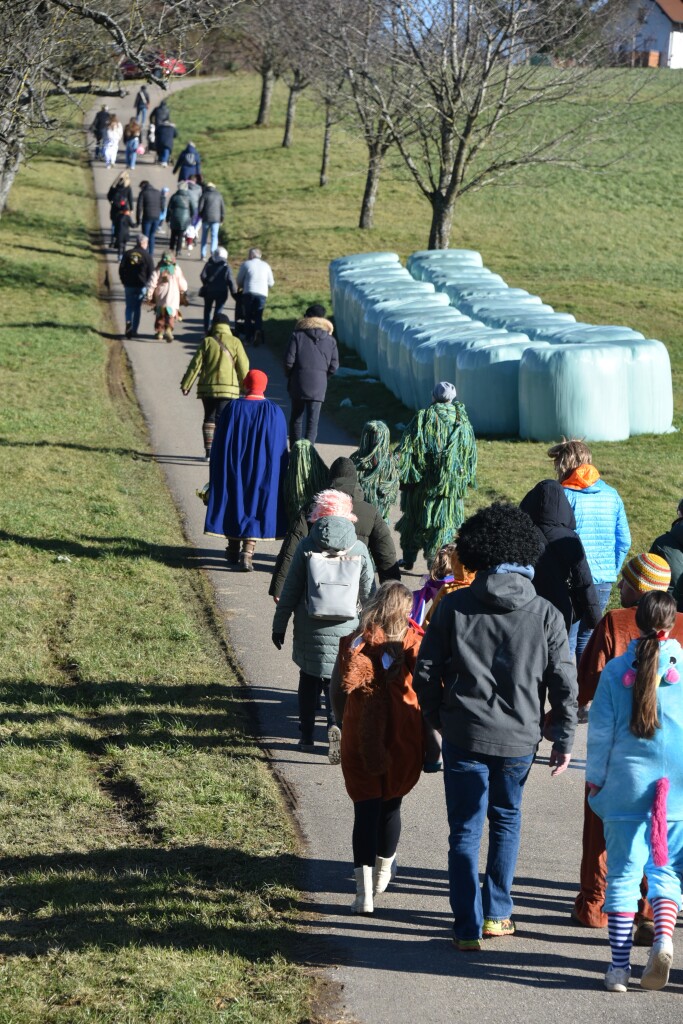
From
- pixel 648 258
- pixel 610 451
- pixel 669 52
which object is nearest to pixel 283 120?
pixel 648 258

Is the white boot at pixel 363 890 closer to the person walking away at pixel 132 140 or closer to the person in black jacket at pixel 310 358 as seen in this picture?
the person in black jacket at pixel 310 358

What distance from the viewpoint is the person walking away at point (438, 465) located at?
10219 millimetres

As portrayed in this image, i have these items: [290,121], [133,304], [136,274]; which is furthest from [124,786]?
[290,121]

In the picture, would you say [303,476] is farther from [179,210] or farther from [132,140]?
[132,140]

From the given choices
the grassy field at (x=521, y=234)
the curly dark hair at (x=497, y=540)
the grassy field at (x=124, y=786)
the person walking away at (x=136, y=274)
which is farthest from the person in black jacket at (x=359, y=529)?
the person walking away at (x=136, y=274)

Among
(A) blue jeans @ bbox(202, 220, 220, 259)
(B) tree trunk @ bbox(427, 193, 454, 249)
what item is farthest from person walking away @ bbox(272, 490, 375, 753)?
(A) blue jeans @ bbox(202, 220, 220, 259)

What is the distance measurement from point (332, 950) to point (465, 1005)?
691 millimetres

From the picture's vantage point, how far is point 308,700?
7633 millimetres

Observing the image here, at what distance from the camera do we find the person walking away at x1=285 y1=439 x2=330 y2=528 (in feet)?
32.3

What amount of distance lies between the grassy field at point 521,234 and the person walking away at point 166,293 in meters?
2.05

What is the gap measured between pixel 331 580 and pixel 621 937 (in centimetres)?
267

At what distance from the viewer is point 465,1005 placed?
5.13 meters

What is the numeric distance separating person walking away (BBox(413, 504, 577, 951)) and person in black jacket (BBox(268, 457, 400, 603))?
8.61 feet

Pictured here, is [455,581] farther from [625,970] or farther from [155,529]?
[155,529]
